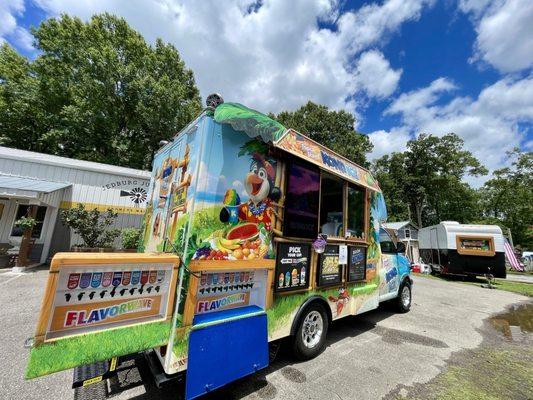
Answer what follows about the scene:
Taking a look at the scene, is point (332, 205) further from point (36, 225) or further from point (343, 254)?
point (36, 225)

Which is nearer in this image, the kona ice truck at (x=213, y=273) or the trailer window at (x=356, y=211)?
the kona ice truck at (x=213, y=273)

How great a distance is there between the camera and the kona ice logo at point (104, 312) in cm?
194

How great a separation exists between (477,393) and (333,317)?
192 cm

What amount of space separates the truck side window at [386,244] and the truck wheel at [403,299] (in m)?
1.21

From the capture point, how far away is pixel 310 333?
391 cm

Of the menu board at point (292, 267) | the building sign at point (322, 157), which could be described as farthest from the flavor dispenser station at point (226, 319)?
the building sign at point (322, 157)

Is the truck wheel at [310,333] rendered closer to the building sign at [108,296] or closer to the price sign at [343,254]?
the price sign at [343,254]

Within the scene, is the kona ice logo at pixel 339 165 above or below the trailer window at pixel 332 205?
above

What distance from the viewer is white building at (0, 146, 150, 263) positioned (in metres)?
10.3

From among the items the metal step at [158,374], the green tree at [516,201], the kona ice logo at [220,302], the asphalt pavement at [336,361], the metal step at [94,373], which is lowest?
the asphalt pavement at [336,361]

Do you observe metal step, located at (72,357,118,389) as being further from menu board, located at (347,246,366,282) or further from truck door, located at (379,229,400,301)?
truck door, located at (379,229,400,301)

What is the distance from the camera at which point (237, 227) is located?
2.91m

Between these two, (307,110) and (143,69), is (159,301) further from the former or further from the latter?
(307,110)

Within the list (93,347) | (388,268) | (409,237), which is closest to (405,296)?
(388,268)
